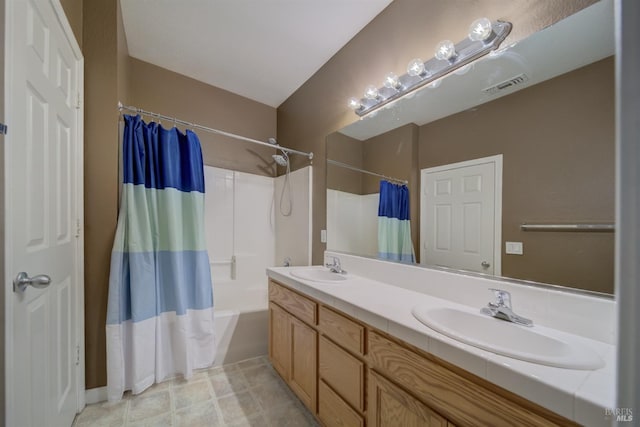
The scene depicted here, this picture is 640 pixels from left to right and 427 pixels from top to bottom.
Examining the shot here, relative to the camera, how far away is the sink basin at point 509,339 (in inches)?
25.8

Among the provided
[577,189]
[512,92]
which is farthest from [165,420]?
[512,92]

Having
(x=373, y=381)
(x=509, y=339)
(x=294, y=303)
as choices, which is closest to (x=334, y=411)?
(x=373, y=381)

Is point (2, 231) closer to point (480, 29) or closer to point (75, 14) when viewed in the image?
point (75, 14)

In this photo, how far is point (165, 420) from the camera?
4.84 ft

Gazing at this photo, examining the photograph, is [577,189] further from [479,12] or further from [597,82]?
[479,12]

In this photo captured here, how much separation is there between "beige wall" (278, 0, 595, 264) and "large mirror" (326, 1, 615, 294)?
0.40 ft

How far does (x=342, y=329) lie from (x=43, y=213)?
1.39 m

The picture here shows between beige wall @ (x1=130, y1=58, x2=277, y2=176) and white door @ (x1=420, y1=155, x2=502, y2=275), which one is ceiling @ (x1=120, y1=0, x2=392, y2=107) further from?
white door @ (x1=420, y1=155, x2=502, y2=275)

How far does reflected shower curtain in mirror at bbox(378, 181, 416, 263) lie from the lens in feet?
5.00

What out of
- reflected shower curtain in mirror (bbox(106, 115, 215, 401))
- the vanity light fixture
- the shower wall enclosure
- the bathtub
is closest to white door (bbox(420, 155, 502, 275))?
the vanity light fixture

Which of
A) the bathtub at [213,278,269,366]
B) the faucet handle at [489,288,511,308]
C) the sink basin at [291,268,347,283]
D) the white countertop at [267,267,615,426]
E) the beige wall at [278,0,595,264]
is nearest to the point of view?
the white countertop at [267,267,615,426]

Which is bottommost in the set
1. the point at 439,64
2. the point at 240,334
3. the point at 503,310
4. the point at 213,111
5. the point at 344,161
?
→ the point at 240,334

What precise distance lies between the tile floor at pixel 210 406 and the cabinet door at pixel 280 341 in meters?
0.16

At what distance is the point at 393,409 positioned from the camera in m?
0.93
